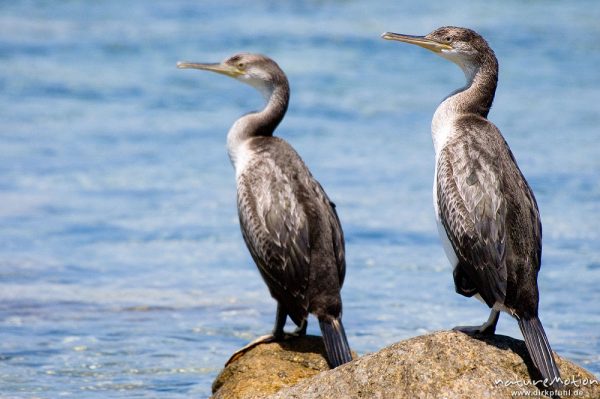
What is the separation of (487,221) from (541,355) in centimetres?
90

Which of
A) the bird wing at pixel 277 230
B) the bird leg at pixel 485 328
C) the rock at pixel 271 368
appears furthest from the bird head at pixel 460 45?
the rock at pixel 271 368

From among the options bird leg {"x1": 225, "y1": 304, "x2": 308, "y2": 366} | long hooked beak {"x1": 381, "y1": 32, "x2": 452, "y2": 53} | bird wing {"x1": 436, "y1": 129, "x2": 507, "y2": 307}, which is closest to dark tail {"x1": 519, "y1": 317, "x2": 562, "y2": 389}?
bird wing {"x1": 436, "y1": 129, "x2": 507, "y2": 307}

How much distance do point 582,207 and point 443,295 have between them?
3.47m

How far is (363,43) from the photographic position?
23.3 metres

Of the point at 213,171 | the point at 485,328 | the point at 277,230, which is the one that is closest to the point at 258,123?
the point at 277,230

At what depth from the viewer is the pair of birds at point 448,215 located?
7051 mm

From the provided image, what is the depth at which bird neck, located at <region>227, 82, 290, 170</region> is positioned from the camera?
9086 millimetres

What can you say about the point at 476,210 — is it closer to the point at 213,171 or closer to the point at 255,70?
the point at 255,70

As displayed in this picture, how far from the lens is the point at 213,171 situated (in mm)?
15703

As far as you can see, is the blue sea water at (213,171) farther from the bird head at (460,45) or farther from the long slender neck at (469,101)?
the bird head at (460,45)

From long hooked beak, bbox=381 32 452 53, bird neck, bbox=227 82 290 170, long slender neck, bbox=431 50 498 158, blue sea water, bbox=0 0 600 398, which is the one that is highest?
long hooked beak, bbox=381 32 452 53

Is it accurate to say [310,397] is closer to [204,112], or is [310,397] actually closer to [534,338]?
[534,338]

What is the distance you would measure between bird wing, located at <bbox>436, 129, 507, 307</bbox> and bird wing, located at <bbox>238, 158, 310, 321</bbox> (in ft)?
3.87

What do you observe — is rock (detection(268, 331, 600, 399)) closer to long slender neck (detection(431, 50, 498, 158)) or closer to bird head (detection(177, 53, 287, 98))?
long slender neck (detection(431, 50, 498, 158))
